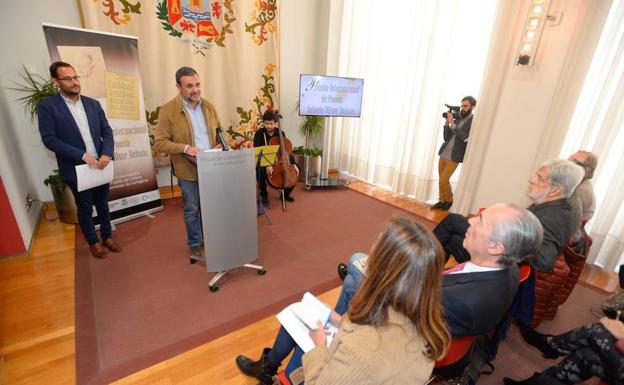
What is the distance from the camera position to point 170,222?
326 cm

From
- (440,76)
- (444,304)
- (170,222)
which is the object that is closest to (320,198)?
(170,222)

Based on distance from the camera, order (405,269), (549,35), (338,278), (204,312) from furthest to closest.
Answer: (549,35) → (338,278) → (204,312) → (405,269)

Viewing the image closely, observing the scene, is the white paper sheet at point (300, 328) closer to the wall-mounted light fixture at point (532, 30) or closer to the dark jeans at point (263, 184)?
the dark jeans at point (263, 184)

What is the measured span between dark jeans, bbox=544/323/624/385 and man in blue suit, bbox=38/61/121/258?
128 inches

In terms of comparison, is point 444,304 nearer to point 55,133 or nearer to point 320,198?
point 55,133

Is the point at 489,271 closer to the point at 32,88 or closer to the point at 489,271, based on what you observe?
the point at 489,271

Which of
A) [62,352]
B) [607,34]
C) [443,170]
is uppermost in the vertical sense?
[607,34]

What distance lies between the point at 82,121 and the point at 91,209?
2.34 feet

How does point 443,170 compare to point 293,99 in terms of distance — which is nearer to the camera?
point 443,170

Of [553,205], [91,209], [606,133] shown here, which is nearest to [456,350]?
[553,205]

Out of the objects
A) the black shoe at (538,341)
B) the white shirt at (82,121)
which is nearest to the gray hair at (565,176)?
the black shoe at (538,341)

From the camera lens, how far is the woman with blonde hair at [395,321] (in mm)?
776

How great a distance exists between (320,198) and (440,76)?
85.4 inches

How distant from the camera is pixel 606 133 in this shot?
2.57 meters
